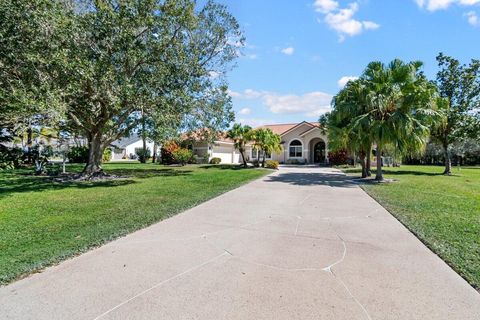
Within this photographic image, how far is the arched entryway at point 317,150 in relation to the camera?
1497 inches

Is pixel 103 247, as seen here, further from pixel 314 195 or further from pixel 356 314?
pixel 314 195

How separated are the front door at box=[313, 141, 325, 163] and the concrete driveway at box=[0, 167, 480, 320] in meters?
32.7

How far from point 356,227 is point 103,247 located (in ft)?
17.4

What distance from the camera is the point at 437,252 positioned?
4.79m

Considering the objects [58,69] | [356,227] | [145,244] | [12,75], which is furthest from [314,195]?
[12,75]

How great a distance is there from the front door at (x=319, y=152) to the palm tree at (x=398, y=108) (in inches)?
871

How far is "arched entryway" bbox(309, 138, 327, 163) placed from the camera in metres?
38.0

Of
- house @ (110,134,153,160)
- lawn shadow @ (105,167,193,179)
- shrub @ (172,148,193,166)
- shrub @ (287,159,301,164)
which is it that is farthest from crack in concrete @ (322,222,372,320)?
house @ (110,134,153,160)

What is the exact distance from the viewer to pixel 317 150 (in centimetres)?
3859

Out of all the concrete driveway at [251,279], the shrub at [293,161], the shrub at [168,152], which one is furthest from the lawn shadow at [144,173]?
the shrub at [293,161]

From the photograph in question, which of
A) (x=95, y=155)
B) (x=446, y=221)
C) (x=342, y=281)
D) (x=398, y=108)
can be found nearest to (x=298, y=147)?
(x=398, y=108)

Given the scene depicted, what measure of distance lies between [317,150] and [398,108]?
23.2 meters

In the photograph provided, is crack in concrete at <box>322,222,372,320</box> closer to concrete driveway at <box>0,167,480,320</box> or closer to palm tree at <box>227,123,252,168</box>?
concrete driveway at <box>0,167,480,320</box>

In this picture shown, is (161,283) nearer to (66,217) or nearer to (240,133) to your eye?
(66,217)
